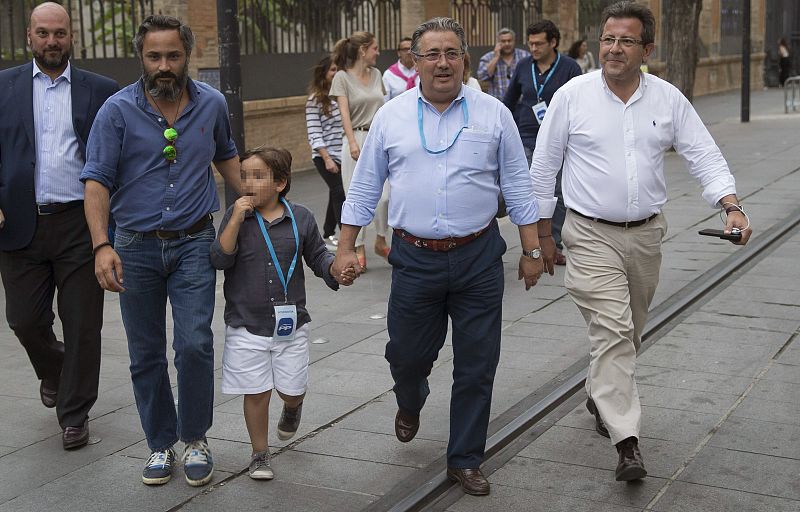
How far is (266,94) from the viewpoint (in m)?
16.7

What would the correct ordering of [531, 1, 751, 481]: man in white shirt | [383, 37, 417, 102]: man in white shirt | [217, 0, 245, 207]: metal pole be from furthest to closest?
[383, 37, 417, 102]: man in white shirt → [217, 0, 245, 207]: metal pole → [531, 1, 751, 481]: man in white shirt

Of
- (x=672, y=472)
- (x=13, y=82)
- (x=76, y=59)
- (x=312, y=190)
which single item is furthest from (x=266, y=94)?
(x=672, y=472)

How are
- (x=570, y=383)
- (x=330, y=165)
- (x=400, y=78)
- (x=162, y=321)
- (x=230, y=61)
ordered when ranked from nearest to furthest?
(x=162, y=321), (x=570, y=383), (x=230, y=61), (x=330, y=165), (x=400, y=78)

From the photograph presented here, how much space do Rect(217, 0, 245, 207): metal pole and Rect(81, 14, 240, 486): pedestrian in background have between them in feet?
12.0

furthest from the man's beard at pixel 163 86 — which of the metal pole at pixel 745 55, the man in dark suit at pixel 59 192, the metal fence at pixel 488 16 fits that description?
the metal pole at pixel 745 55

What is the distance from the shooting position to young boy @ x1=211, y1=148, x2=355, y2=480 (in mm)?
4902

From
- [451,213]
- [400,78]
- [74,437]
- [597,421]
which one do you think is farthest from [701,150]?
[400,78]

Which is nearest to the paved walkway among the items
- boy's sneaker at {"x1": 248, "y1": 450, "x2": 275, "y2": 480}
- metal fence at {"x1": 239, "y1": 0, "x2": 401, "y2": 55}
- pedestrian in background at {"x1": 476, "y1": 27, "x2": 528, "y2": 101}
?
boy's sneaker at {"x1": 248, "y1": 450, "x2": 275, "y2": 480}

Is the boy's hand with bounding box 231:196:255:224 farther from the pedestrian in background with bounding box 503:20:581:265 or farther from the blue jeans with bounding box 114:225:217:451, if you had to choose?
the pedestrian in background with bounding box 503:20:581:265

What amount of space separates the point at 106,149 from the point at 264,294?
32.9 inches

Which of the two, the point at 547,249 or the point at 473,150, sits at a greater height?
the point at 473,150

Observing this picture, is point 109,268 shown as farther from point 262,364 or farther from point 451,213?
point 451,213

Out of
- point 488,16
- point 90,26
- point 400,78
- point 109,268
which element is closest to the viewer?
point 109,268

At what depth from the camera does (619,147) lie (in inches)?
201
